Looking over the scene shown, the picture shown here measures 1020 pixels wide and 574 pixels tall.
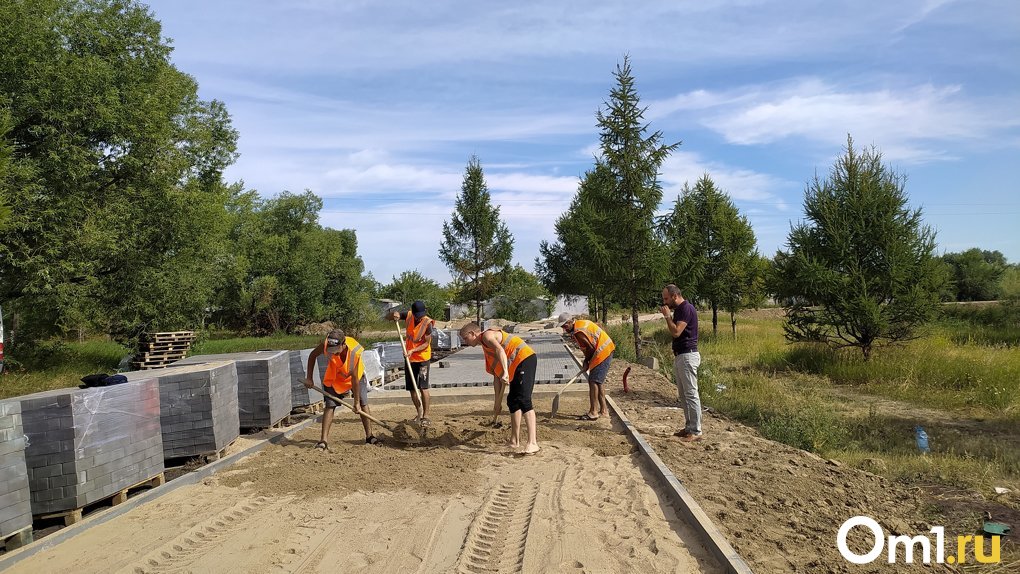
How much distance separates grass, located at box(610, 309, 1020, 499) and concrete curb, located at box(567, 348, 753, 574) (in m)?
2.43

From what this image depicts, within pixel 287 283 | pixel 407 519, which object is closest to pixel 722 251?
pixel 407 519

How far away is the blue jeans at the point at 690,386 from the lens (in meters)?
7.77

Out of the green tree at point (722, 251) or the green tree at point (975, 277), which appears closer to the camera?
the green tree at point (722, 251)

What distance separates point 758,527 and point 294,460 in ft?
16.5

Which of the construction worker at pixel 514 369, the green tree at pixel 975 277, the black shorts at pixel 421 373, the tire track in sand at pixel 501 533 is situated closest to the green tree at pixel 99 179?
the black shorts at pixel 421 373

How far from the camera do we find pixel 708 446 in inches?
296

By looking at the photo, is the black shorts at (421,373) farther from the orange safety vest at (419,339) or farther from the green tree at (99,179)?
the green tree at (99,179)

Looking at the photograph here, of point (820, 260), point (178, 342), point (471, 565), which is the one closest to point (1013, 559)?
point (471, 565)

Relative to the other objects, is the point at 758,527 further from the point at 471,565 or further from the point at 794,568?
the point at 471,565

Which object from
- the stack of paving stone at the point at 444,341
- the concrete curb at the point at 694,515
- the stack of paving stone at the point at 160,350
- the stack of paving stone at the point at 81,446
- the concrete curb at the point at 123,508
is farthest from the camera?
the stack of paving stone at the point at 444,341

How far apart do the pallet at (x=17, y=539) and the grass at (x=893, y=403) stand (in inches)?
311

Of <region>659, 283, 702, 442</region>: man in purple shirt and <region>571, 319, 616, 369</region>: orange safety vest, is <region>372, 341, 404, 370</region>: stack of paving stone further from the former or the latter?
<region>659, 283, 702, 442</region>: man in purple shirt

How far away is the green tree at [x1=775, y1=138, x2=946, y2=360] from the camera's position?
1664cm

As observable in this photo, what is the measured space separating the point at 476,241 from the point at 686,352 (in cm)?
2138
